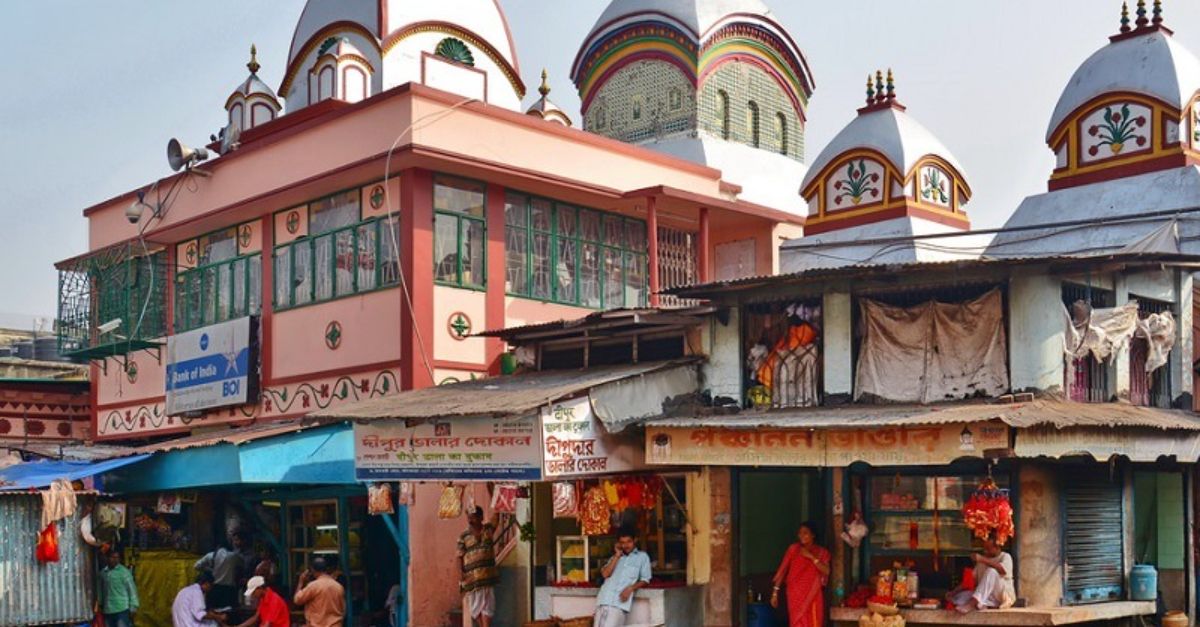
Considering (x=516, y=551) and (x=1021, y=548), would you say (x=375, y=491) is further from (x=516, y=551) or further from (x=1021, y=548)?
(x=1021, y=548)

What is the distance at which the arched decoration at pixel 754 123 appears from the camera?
93.0 ft

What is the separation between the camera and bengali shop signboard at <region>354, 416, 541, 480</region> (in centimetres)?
1391

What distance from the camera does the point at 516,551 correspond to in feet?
54.2

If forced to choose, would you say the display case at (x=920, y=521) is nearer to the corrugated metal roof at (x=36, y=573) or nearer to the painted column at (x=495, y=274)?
the painted column at (x=495, y=274)

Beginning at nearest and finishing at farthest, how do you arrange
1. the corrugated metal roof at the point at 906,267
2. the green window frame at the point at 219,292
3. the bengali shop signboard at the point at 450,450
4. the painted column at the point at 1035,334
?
the corrugated metal roof at the point at 906,267
the painted column at the point at 1035,334
the bengali shop signboard at the point at 450,450
the green window frame at the point at 219,292

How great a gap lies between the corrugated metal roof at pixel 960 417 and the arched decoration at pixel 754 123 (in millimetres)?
14628

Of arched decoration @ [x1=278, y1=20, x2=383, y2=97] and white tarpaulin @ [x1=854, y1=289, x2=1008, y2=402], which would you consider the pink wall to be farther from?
white tarpaulin @ [x1=854, y1=289, x2=1008, y2=402]

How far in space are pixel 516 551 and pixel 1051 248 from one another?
1073 cm

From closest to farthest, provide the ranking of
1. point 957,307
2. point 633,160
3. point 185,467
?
1. point 957,307
2. point 185,467
3. point 633,160

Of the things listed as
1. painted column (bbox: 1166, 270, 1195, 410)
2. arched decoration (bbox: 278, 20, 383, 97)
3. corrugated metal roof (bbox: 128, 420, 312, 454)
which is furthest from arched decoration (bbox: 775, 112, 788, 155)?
painted column (bbox: 1166, 270, 1195, 410)

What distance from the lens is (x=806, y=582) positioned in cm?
1352

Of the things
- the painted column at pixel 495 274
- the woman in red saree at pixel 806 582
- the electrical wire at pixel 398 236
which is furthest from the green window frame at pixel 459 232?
the woman in red saree at pixel 806 582

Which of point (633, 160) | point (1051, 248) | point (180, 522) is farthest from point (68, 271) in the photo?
point (1051, 248)

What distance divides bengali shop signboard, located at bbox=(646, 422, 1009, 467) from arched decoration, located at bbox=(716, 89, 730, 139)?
14.5 m
